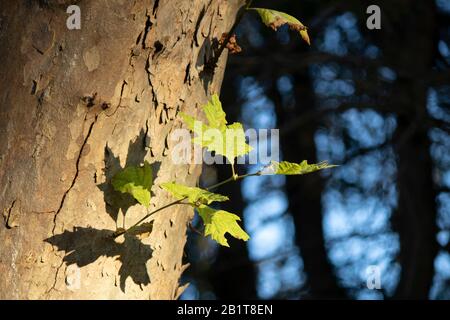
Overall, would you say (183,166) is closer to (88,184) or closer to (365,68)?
(88,184)

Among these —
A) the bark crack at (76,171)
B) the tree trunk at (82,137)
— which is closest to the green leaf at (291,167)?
the tree trunk at (82,137)

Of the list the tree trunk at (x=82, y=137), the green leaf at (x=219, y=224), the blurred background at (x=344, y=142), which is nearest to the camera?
the tree trunk at (x=82, y=137)

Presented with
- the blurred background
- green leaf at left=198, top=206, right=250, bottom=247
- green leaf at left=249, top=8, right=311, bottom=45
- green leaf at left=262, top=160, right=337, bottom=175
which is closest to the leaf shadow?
green leaf at left=198, top=206, right=250, bottom=247

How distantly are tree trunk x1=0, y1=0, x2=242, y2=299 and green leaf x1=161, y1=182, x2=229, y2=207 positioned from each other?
3 centimetres

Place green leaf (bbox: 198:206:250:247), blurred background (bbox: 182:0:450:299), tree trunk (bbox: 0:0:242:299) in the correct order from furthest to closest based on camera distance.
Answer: blurred background (bbox: 182:0:450:299) < green leaf (bbox: 198:206:250:247) < tree trunk (bbox: 0:0:242:299)

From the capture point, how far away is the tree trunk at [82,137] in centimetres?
86

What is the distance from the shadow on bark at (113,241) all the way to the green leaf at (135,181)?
0.01 meters

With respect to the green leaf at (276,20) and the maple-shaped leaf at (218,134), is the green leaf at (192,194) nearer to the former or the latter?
the maple-shaped leaf at (218,134)

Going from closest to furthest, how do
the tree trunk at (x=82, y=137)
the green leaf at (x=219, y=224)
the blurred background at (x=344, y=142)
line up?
1. the tree trunk at (x=82, y=137)
2. the green leaf at (x=219, y=224)
3. the blurred background at (x=344, y=142)

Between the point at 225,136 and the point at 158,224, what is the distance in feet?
0.58

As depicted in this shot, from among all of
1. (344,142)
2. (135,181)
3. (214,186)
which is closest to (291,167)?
(214,186)

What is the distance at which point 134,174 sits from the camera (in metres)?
0.91

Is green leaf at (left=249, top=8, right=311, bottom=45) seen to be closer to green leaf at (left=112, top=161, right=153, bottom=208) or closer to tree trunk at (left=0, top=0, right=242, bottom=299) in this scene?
tree trunk at (left=0, top=0, right=242, bottom=299)

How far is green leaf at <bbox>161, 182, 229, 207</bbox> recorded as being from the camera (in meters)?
0.94
